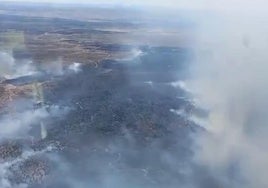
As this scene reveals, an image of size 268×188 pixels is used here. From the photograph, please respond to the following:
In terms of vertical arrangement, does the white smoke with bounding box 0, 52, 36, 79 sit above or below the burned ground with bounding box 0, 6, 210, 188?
below

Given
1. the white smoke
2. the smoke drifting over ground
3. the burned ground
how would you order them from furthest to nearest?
the white smoke, the smoke drifting over ground, the burned ground

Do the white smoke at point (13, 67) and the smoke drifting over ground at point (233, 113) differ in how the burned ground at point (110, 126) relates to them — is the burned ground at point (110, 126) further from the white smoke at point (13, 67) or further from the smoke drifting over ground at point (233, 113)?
the smoke drifting over ground at point (233, 113)

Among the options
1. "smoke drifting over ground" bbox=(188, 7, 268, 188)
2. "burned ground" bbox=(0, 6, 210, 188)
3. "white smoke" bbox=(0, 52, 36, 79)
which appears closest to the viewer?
"burned ground" bbox=(0, 6, 210, 188)

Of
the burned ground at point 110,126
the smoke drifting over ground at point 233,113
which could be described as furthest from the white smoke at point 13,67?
the smoke drifting over ground at point 233,113

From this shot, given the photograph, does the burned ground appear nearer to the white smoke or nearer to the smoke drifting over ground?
the white smoke

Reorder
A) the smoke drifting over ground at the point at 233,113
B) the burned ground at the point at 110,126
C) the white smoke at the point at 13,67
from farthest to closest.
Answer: the white smoke at the point at 13,67, the smoke drifting over ground at the point at 233,113, the burned ground at the point at 110,126

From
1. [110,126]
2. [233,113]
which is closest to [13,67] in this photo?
[110,126]

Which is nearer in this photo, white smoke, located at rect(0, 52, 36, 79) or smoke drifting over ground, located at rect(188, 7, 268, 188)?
smoke drifting over ground, located at rect(188, 7, 268, 188)

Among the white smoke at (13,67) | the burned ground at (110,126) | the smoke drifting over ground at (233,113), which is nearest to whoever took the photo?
the burned ground at (110,126)

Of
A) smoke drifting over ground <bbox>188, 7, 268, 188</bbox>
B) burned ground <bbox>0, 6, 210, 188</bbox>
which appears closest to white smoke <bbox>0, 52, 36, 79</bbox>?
burned ground <bbox>0, 6, 210, 188</bbox>
